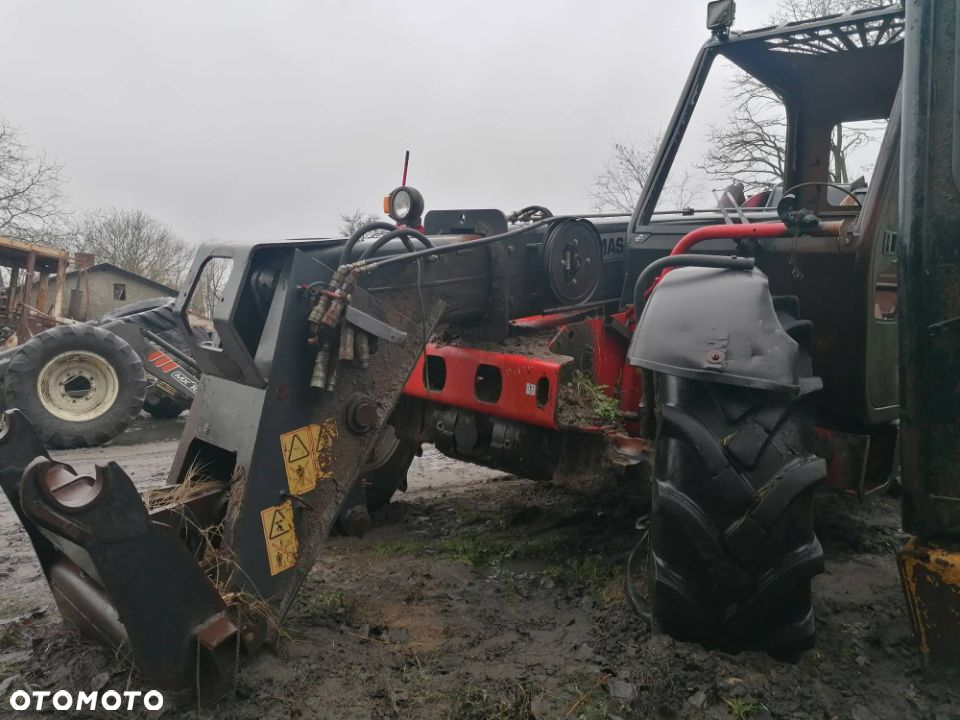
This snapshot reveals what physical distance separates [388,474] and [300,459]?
2161 mm

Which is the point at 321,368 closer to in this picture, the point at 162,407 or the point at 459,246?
the point at 459,246

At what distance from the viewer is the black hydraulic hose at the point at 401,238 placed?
9.09 ft

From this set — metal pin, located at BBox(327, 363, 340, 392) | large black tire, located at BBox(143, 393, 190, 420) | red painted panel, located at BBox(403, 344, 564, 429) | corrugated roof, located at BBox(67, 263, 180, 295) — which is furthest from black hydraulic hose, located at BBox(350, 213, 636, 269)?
corrugated roof, located at BBox(67, 263, 180, 295)

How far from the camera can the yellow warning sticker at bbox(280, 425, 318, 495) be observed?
2.57 meters

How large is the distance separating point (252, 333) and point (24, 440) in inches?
30.7

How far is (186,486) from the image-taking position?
2.65 m

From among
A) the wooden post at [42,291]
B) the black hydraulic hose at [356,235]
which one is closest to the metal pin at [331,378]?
the black hydraulic hose at [356,235]

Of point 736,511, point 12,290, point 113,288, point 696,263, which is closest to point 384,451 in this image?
point 696,263

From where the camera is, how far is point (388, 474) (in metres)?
4.74

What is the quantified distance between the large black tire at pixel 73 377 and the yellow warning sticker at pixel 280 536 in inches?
251

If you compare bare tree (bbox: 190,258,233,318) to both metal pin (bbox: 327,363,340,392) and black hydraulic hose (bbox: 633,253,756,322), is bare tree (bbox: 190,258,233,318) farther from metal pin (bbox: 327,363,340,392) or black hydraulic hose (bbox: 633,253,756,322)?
black hydraulic hose (bbox: 633,253,756,322)

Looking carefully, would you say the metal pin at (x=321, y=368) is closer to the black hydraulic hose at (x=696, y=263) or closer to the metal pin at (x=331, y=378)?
the metal pin at (x=331, y=378)

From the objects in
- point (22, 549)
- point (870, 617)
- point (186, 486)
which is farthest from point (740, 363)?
point (22, 549)

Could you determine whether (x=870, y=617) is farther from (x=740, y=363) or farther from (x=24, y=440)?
(x=24, y=440)
